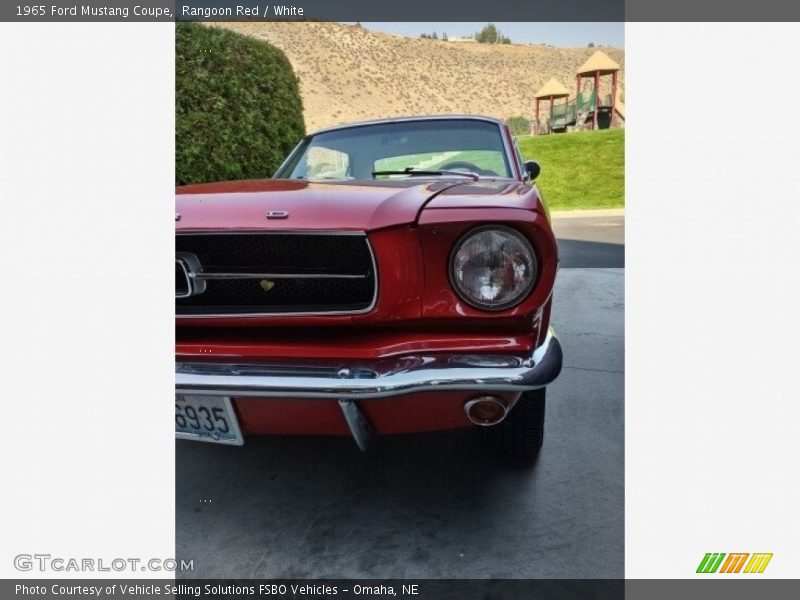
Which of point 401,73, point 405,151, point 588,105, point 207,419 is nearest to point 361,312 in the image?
point 207,419

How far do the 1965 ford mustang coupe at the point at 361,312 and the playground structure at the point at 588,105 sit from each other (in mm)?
13911

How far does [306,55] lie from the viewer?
1026cm

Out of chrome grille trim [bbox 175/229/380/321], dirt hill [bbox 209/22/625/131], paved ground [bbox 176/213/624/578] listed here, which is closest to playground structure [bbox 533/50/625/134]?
dirt hill [bbox 209/22/625/131]

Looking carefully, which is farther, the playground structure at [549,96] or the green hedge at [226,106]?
the playground structure at [549,96]

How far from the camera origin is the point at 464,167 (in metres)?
2.59

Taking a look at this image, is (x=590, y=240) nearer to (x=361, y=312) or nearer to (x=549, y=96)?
(x=361, y=312)

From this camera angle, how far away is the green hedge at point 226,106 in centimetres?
549

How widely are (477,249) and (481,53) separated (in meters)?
21.2

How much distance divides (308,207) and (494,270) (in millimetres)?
555

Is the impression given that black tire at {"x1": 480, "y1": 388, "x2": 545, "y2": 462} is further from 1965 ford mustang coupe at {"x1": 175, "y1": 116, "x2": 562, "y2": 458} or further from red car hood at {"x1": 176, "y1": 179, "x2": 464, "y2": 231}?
red car hood at {"x1": 176, "y1": 179, "x2": 464, "y2": 231}

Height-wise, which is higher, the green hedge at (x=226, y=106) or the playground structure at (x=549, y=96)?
the playground structure at (x=549, y=96)

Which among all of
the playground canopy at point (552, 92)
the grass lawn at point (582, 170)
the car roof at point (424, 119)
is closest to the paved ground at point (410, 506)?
the car roof at point (424, 119)

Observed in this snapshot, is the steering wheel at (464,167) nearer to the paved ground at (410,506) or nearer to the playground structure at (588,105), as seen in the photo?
the paved ground at (410,506)

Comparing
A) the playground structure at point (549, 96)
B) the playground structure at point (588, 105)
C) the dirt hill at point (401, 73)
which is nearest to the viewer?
the dirt hill at point (401, 73)
